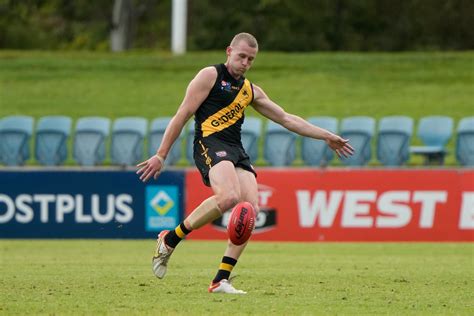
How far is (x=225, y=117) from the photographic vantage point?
10641 millimetres

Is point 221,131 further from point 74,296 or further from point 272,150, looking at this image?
point 272,150

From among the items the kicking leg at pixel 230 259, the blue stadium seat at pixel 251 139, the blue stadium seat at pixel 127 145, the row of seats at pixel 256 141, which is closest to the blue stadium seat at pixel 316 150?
the row of seats at pixel 256 141

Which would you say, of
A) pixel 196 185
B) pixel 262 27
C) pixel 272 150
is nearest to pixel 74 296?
pixel 196 185

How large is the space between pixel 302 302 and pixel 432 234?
9702mm

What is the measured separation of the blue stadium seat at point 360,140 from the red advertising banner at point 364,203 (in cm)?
376

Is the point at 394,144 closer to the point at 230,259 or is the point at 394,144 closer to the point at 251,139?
the point at 251,139

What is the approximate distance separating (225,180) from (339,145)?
120 cm

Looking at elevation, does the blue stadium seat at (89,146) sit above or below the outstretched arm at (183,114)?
below

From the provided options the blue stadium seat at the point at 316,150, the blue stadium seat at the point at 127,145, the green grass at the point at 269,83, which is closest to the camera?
the blue stadium seat at the point at 316,150

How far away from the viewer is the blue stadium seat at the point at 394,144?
2300cm

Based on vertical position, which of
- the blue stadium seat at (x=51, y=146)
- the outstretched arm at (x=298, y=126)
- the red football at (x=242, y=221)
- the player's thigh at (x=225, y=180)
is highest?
the outstretched arm at (x=298, y=126)

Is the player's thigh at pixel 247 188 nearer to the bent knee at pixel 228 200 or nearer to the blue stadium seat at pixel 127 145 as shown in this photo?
the bent knee at pixel 228 200

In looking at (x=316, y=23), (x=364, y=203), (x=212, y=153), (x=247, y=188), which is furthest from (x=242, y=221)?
(x=316, y=23)

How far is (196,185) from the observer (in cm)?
1936
